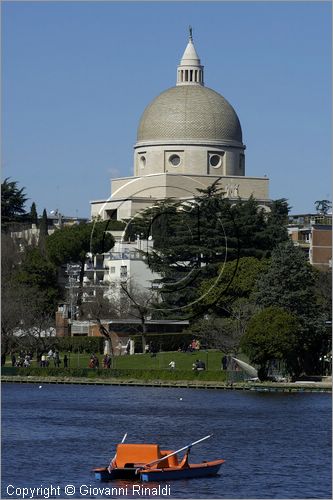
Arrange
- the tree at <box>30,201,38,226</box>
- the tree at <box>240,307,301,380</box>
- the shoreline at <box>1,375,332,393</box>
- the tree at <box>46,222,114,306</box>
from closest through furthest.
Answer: the shoreline at <box>1,375,332,393</box>, the tree at <box>240,307,301,380</box>, the tree at <box>46,222,114,306</box>, the tree at <box>30,201,38,226</box>

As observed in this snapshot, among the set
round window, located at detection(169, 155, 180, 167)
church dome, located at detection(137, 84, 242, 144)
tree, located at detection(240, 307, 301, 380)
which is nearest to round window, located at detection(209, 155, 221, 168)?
church dome, located at detection(137, 84, 242, 144)

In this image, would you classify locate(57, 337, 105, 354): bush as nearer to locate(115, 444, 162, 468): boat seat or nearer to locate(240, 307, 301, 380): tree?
locate(240, 307, 301, 380): tree

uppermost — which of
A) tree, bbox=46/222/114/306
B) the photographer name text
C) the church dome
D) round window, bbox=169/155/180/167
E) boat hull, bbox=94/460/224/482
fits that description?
the church dome

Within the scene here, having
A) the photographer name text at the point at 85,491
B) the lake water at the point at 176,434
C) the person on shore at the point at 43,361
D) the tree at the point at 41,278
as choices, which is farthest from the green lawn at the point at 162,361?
the photographer name text at the point at 85,491

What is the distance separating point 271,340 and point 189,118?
201 ft

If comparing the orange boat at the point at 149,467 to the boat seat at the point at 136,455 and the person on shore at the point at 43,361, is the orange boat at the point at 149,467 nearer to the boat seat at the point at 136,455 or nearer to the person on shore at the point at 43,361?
the boat seat at the point at 136,455

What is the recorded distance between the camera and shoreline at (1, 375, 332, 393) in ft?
197

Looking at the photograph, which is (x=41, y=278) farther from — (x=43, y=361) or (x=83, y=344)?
(x=43, y=361)

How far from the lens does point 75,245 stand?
3711 inches

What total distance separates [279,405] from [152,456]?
18.0m

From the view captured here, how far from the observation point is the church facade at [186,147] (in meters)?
121

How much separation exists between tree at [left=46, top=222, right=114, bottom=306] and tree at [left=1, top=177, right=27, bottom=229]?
15.7 metres

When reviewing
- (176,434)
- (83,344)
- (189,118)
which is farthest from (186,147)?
(176,434)

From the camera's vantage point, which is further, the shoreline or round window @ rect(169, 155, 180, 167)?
round window @ rect(169, 155, 180, 167)
